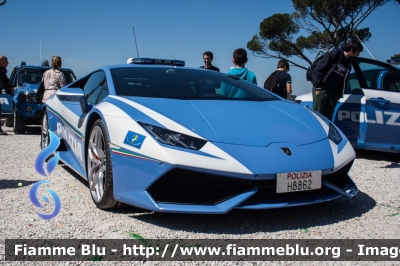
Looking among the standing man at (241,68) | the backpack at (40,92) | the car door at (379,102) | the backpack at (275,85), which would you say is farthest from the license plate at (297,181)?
the backpack at (40,92)

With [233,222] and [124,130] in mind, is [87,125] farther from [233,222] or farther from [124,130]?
[233,222]

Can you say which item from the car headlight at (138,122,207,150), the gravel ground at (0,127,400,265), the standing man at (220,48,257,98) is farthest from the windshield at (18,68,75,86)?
the car headlight at (138,122,207,150)

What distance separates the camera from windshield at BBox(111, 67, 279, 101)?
3.70 m

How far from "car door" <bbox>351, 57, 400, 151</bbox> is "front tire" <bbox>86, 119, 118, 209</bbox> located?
3.71 m

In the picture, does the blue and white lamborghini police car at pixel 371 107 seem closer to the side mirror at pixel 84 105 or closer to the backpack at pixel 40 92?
the side mirror at pixel 84 105

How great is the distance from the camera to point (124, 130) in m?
3.09

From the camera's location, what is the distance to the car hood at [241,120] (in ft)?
9.98

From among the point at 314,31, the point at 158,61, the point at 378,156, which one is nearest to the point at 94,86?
the point at 158,61

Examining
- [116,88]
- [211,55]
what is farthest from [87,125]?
[211,55]

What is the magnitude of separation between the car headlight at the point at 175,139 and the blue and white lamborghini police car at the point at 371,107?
360 centimetres

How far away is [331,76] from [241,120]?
2684 mm

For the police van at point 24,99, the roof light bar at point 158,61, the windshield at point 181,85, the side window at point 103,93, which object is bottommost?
the police van at point 24,99

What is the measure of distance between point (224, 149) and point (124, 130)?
0.69 meters

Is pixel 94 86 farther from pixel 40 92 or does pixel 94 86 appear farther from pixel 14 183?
pixel 40 92
